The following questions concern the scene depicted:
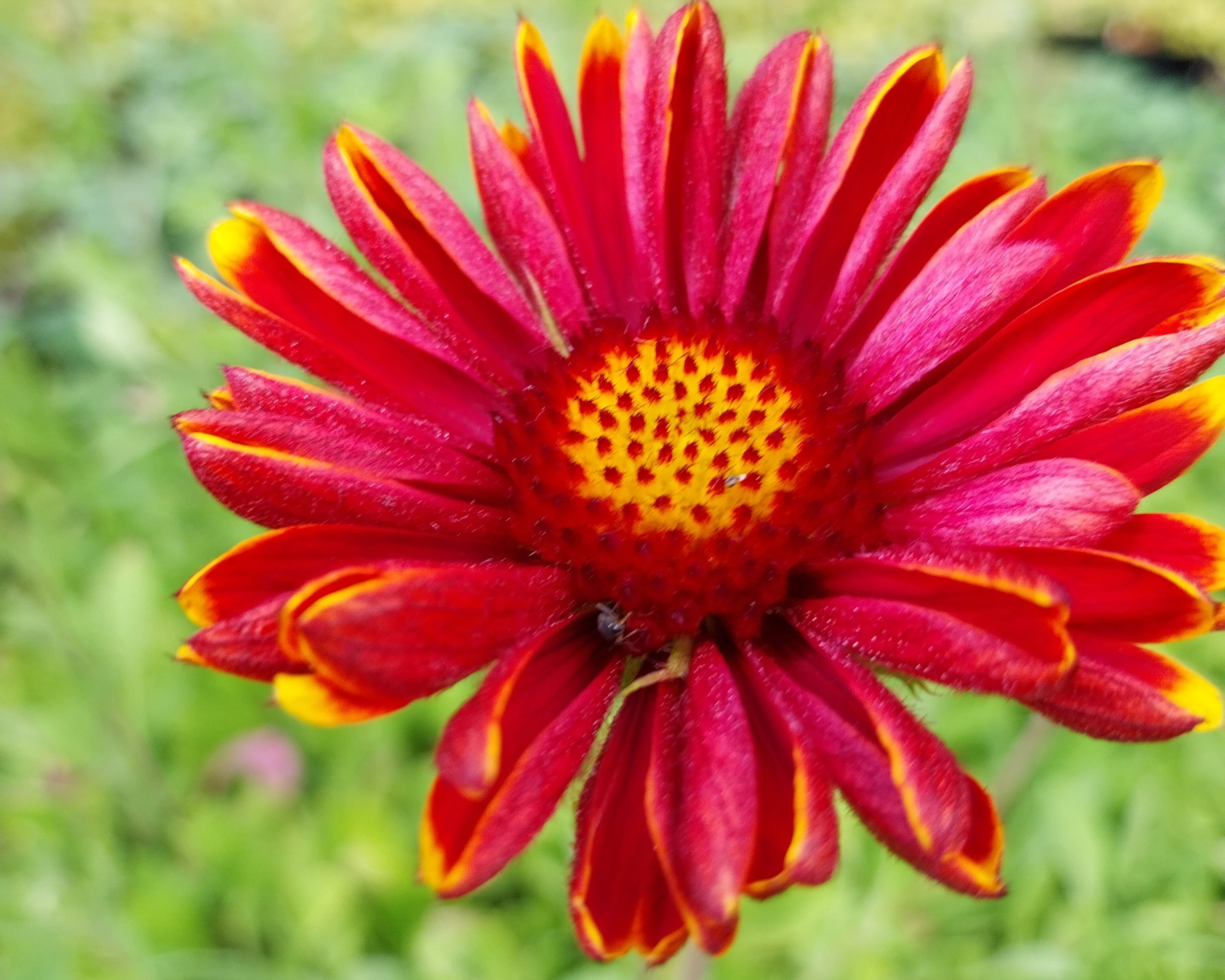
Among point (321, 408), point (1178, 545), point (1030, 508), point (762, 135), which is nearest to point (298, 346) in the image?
point (321, 408)

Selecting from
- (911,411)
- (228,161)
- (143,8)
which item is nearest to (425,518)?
(911,411)

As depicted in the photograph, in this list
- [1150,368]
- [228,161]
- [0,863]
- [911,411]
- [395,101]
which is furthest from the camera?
[228,161]

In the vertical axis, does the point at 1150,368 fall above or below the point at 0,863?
above

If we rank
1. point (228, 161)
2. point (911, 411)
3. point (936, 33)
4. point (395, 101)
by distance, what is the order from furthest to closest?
point (936, 33) → point (228, 161) → point (395, 101) → point (911, 411)

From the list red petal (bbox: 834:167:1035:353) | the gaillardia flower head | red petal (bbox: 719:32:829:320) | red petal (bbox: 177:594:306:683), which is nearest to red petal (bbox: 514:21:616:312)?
the gaillardia flower head

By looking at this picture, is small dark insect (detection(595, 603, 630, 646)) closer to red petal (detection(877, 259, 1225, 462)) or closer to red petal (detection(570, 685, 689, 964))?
red petal (detection(570, 685, 689, 964))

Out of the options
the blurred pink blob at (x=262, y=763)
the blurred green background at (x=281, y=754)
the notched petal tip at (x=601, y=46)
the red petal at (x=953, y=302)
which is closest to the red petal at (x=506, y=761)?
the blurred green background at (x=281, y=754)

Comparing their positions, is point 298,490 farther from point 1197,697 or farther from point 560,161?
point 1197,697

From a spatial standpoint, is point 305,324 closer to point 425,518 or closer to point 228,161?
point 425,518
